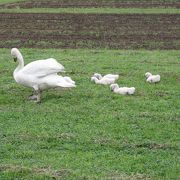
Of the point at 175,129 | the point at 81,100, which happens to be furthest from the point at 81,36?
the point at 175,129

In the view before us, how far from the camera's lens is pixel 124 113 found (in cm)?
1105

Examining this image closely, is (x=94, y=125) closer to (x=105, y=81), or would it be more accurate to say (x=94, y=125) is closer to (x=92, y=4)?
(x=105, y=81)

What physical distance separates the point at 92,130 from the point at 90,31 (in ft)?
55.8

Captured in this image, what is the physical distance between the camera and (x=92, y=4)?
4112cm

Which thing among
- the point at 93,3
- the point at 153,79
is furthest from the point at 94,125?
the point at 93,3

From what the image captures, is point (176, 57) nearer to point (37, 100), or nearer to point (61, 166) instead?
point (37, 100)

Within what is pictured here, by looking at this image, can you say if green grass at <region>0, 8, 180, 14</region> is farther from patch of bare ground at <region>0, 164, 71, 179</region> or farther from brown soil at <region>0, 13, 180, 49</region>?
patch of bare ground at <region>0, 164, 71, 179</region>

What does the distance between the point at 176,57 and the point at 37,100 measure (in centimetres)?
768

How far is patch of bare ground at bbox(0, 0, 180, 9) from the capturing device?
4003cm

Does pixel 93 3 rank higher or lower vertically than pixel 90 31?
higher

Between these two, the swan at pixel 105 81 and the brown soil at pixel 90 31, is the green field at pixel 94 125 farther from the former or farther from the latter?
the brown soil at pixel 90 31

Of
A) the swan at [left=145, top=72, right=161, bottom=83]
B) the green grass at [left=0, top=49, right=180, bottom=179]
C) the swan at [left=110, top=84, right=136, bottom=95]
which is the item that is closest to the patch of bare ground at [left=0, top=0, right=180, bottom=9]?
the green grass at [left=0, top=49, right=180, bottom=179]

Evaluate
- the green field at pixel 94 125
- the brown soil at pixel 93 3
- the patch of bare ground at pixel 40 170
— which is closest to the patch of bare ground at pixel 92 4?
the brown soil at pixel 93 3

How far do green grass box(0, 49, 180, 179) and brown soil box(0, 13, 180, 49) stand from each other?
750 centimetres
